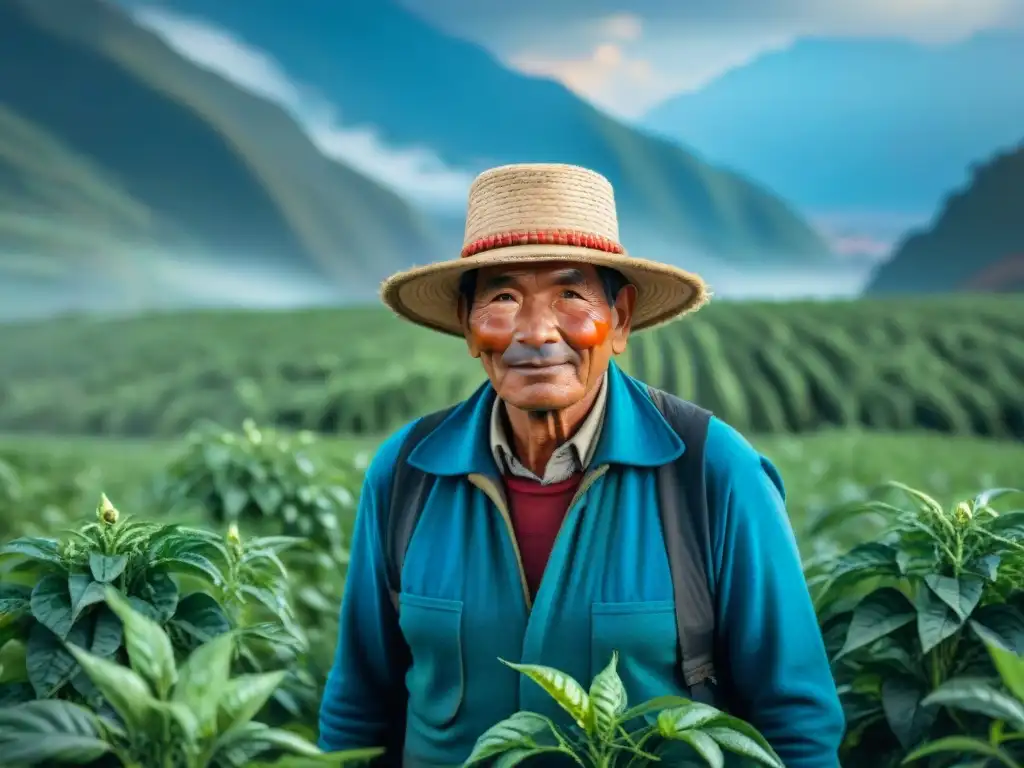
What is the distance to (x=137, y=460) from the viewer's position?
5.79m

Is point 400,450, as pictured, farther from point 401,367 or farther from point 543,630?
point 401,367

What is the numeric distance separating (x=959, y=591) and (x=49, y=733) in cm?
135

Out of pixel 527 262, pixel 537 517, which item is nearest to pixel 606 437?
pixel 537 517

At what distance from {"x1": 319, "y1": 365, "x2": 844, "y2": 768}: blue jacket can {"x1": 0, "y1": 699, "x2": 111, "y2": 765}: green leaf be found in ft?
2.07

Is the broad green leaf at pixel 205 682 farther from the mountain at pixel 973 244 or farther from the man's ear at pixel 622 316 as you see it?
the mountain at pixel 973 244

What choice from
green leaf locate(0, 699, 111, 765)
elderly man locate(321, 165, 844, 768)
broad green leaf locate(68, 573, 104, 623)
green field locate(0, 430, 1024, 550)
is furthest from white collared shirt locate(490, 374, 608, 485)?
green field locate(0, 430, 1024, 550)

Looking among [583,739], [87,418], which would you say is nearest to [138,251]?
[87,418]

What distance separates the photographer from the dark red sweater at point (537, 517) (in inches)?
72.0

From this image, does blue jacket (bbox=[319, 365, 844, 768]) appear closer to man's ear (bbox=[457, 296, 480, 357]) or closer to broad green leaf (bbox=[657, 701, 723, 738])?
man's ear (bbox=[457, 296, 480, 357])

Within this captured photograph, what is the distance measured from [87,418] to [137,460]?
219cm

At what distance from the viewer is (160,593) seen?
5.53 feet

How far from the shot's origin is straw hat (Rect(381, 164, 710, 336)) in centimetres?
177

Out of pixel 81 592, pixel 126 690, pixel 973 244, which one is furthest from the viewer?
pixel 973 244

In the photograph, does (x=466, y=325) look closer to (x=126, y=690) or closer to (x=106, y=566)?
(x=106, y=566)
